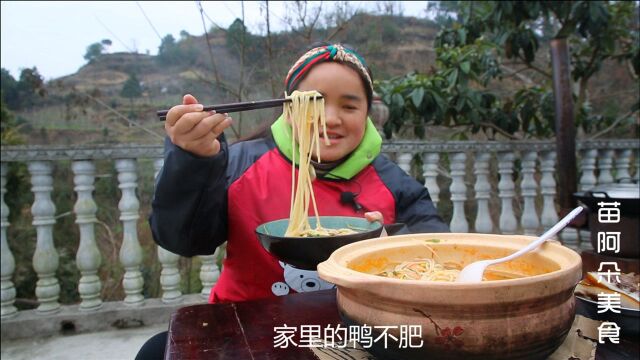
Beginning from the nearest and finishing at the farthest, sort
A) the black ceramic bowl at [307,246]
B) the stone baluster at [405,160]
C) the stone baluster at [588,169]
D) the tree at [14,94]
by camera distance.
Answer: the black ceramic bowl at [307,246]
the stone baluster at [405,160]
the stone baluster at [588,169]
the tree at [14,94]

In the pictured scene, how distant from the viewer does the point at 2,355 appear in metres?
2.20

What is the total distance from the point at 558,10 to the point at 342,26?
178 centimetres

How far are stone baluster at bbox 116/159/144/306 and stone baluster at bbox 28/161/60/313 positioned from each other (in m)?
0.35

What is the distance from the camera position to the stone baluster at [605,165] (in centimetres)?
351

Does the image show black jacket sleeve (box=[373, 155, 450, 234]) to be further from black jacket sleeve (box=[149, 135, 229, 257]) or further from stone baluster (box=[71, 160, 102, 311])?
stone baluster (box=[71, 160, 102, 311])

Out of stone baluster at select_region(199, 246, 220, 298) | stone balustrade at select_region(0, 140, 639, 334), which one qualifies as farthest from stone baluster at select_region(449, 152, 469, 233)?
stone baluster at select_region(199, 246, 220, 298)

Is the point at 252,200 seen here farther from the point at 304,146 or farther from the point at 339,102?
the point at 339,102

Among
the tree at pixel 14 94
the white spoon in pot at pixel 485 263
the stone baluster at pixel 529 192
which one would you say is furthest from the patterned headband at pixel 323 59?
the tree at pixel 14 94

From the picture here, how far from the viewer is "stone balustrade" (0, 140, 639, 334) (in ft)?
7.84

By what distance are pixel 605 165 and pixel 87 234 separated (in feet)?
12.3

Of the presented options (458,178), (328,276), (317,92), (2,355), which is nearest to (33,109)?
(2,355)

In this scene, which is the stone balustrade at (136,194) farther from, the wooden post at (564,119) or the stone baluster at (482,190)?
the wooden post at (564,119)

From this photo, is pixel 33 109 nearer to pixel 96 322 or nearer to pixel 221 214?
pixel 96 322

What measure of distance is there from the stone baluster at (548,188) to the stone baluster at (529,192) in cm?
9
